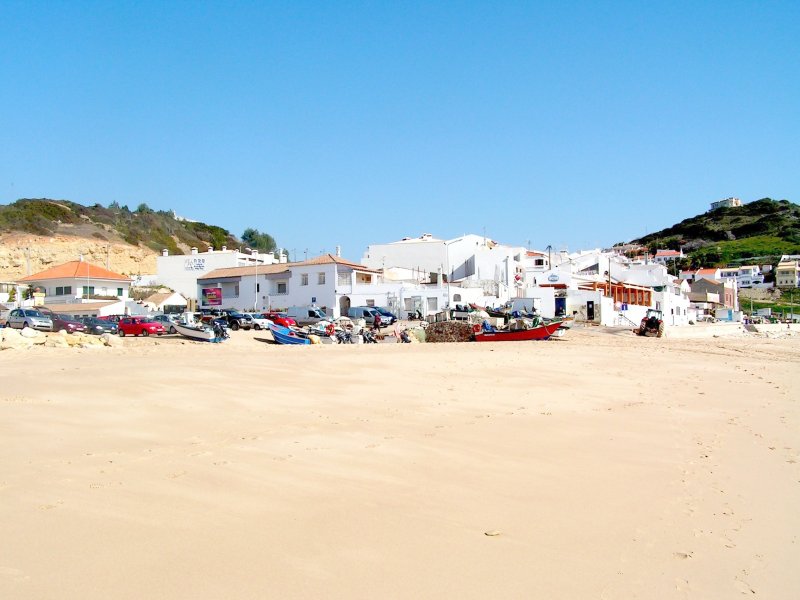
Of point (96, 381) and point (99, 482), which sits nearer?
point (99, 482)

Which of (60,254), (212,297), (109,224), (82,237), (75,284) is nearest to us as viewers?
(75,284)

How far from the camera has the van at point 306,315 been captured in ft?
137

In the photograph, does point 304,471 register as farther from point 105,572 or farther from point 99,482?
point 105,572

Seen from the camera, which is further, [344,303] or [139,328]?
[344,303]

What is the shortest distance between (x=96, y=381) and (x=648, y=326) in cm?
3434

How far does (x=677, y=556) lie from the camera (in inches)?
208

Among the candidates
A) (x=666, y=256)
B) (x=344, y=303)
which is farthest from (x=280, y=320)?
(x=666, y=256)

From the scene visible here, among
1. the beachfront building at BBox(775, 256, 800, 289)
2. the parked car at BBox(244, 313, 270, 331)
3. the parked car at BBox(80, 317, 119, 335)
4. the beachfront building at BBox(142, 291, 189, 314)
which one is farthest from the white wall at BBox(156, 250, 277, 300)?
the beachfront building at BBox(775, 256, 800, 289)

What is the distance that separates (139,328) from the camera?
3359 cm

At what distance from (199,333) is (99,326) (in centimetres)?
724

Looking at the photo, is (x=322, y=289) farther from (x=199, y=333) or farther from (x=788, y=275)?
(x=788, y=275)

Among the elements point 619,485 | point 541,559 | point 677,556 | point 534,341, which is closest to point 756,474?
point 619,485

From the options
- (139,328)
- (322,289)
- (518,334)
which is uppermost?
(322,289)

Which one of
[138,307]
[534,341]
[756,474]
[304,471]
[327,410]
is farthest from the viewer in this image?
[138,307]
